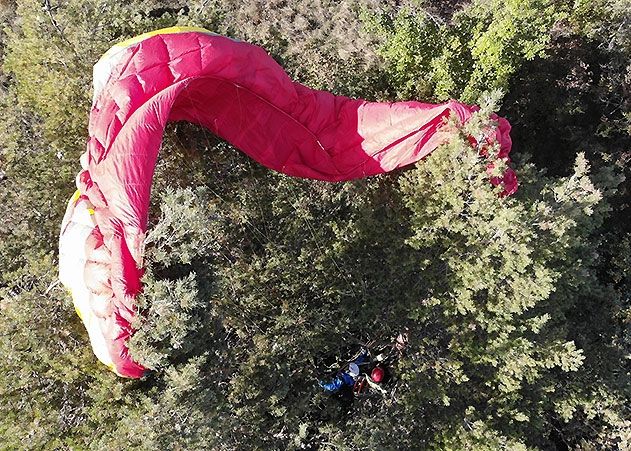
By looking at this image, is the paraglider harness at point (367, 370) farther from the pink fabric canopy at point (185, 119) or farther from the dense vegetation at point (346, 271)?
the pink fabric canopy at point (185, 119)

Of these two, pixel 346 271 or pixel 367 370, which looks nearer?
pixel 346 271

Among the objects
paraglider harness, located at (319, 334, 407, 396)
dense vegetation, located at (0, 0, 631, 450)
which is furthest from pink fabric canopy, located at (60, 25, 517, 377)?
paraglider harness, located at (319, 334, 407, 396)

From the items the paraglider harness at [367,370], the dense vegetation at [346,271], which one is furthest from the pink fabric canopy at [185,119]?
the paraglider harness at [367,370]

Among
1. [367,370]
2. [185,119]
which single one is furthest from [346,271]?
[185,119]

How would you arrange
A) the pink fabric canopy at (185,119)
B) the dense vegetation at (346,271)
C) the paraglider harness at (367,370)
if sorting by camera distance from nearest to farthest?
the pink fabric canopy at (185,119) → the dense vegetation at (346,271) → the paraglider harness at (367,370)

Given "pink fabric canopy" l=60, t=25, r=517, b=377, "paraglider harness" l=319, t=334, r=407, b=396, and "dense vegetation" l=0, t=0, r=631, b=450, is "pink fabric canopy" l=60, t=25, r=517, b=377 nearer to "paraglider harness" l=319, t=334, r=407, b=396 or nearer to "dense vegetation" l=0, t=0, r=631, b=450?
"dense vegetation" l=0, t=0, r=631, b=450

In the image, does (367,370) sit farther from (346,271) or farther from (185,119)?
(185,119)
